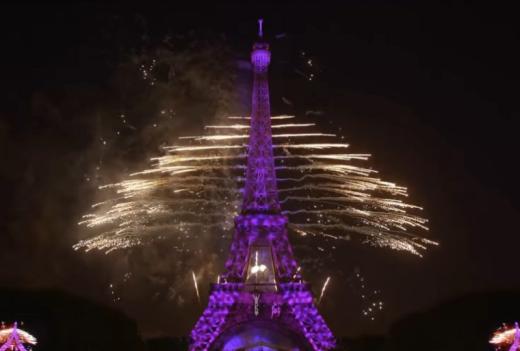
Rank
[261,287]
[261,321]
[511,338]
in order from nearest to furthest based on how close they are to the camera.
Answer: [511,338] < [261,321] < [261,287]

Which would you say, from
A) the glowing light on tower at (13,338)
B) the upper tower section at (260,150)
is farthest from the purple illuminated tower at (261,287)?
the glowing light on tower at (13,338)

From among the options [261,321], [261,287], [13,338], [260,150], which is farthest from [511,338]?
[13,338]

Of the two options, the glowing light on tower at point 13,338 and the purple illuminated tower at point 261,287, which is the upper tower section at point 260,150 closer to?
the purple illuminated tower at point 261,287

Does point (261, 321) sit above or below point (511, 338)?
above

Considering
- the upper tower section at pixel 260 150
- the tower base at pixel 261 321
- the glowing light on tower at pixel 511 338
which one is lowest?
the glowing light on tower at pixel 511 338

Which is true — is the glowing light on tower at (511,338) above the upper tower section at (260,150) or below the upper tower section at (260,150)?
below

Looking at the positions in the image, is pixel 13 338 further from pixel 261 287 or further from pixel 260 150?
pixel 260 150

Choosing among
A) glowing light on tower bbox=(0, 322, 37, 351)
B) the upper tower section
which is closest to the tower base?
the upper tower section

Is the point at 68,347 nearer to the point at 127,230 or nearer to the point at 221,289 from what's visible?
the point at 127,230
